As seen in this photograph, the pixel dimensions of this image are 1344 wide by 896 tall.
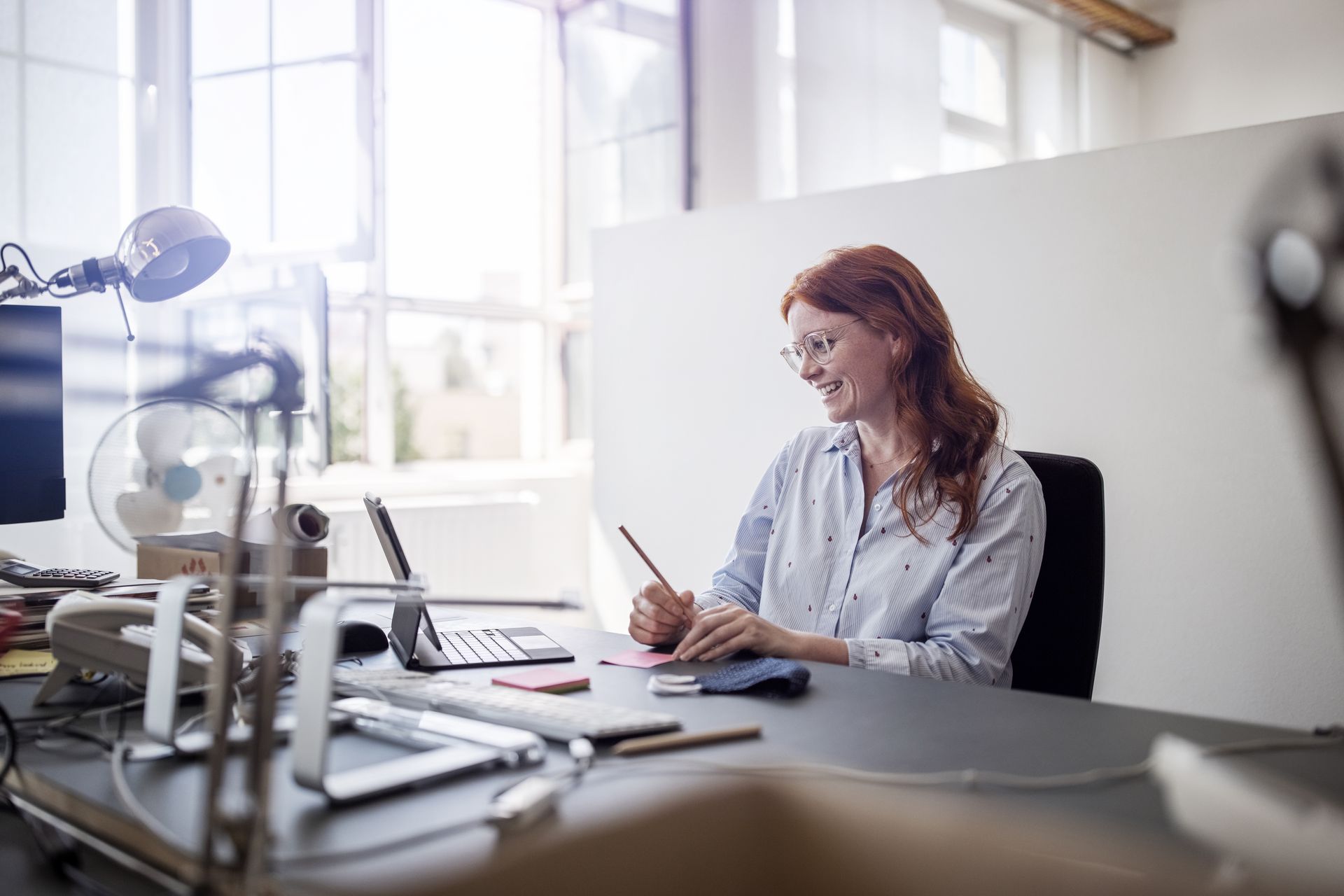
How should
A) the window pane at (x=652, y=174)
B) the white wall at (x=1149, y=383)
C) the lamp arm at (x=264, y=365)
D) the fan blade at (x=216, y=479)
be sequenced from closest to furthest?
the lamp arm at (x=264, y=365), the white wall at (x=1149, y=383), the fan blade at (x=216, y=479), the window pane at (x=652, y=174)

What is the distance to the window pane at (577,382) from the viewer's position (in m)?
4.92

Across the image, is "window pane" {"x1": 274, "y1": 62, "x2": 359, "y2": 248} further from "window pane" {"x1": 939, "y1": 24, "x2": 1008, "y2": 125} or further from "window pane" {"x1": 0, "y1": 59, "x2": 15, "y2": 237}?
"window pane" {"x1": 939, "y1": 24, "x2": 1008, "y2": 125}

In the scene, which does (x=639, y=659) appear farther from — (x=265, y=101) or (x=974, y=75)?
(x=974, y=75)

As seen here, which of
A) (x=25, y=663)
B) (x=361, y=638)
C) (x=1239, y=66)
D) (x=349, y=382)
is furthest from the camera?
(x=1239, y=66)

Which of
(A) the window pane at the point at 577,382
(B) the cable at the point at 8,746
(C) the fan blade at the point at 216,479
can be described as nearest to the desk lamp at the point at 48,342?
(C) the fan blade at the point at 216,479

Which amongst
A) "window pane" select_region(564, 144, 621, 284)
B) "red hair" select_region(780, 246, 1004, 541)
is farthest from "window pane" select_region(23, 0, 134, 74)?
"red hair" select_region(780, 246, 1004, 541)

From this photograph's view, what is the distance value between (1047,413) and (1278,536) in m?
0.61

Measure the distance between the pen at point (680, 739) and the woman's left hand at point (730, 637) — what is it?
0.38m

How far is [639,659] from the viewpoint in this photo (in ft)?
4.67

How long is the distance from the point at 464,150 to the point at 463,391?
3.62 feet

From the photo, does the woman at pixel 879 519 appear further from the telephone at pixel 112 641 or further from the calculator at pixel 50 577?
the calculator at pixel 50 577

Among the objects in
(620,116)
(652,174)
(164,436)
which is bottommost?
(164,436)

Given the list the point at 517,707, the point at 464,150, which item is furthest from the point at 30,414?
the point at 464,150

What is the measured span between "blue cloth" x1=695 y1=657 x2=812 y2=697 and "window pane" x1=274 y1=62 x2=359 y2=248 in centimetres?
234
